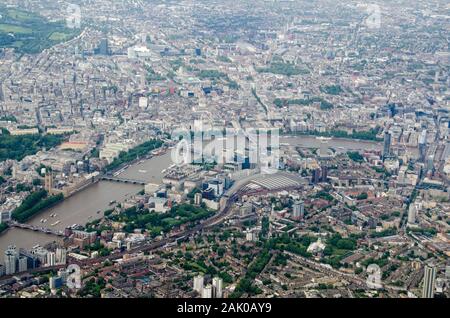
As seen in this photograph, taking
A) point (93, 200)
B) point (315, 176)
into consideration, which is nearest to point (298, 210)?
point (315, 176)

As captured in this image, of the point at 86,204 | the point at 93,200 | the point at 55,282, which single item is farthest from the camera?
the point at 93,200

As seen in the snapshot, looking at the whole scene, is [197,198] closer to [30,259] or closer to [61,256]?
[61,256]

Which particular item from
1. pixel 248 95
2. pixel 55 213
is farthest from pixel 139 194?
pixel 248 95

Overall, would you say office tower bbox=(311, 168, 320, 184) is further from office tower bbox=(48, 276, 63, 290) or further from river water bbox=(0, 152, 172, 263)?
office tower bbox=(48, 276, 63, 290)

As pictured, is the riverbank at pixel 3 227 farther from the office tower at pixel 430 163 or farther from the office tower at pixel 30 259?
the office tower at pixel 430 163

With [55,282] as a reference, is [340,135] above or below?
below

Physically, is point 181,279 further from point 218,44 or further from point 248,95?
point 218,44
